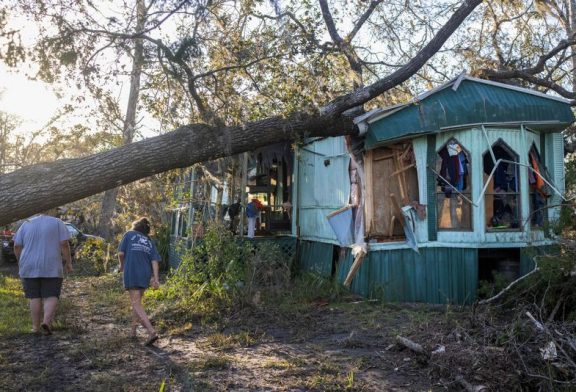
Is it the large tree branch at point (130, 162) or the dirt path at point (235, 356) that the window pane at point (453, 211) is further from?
the large tree branch at point (130, 162)

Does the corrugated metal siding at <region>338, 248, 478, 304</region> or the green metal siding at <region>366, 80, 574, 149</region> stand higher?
the green metal siding at <region>366, 80, 574, 149</region>

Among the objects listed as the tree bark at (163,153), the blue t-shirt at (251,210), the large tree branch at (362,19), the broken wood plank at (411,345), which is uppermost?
the large tree branch at (362,19)

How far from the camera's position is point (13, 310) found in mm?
9102

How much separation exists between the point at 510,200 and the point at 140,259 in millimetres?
6719

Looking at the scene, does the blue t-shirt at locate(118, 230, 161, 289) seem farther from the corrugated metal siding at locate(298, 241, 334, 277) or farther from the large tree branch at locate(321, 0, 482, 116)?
the corrugated metal siding at locate(298, 241, 334, 277)

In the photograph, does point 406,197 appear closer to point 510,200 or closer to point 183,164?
point 510,200

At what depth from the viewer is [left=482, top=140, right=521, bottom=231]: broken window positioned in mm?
9680

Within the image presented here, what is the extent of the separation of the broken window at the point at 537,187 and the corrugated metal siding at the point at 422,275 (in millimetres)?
1697

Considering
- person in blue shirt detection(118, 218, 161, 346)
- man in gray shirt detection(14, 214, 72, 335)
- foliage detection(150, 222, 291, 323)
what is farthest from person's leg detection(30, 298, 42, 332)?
foliage detection(150, 222, 291, 323)

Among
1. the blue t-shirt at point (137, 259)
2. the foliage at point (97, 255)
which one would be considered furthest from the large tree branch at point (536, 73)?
the foliage at point (97, 255)

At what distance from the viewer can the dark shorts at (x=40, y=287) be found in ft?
23.9

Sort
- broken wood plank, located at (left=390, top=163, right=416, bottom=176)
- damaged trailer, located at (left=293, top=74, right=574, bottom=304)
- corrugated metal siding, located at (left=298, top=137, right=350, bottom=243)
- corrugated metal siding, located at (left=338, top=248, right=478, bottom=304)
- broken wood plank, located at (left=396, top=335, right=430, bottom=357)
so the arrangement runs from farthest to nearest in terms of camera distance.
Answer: corrugated metal siding, located at (left=298, top=137, right=350, bottom=243) < broken wood plank, located at (left=390, top=163, right=416, bottom=176) < damaged trailer, located at (left=293, top=74, right=574, bottom=304) < corrugated metal siding, located at (left=338, top=248, right=478, bottom=304) < broken wood plank, located at (left=396, top=335, right=430, bottom=357)

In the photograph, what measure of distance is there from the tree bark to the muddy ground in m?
1.83

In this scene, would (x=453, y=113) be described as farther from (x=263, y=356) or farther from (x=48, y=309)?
(x=48, y=309)
